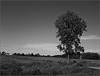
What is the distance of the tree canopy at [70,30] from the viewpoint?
161 ft

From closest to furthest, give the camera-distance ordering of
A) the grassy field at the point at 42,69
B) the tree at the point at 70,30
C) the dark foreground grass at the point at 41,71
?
the dark foreground grass at the point at 41,71 < the grassy field at the point at 42,69 < the tree at the point at 70,30

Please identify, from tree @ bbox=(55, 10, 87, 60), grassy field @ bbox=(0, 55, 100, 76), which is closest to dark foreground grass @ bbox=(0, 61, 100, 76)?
grassy field @ bbox=(0, 55, 100, 76)

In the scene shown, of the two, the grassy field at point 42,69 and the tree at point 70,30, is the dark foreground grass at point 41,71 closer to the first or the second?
the grassy field at point 42,69

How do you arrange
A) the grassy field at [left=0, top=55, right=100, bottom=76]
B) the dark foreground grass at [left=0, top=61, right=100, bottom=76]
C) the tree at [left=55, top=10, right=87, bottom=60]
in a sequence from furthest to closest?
the tree at [left=55, top=10, right=87, bottom=60], the grassy field at [left=0, top=55, right=100, bottom=76], the dark foreground grass at [left=0, top=61, right=100, bottom=76]

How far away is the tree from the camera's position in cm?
4903

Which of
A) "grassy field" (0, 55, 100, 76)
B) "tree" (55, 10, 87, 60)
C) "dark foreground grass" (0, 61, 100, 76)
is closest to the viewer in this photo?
"dark foreground grass" (0, 61, 100, 76)

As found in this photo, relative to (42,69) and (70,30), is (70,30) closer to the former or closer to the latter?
(70,30)

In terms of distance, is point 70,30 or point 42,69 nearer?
point 42,69

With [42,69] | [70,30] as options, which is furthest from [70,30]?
[42,69]

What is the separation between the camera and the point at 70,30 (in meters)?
48.7

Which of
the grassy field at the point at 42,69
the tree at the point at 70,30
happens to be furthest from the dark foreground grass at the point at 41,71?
the tree at the point at 70,30

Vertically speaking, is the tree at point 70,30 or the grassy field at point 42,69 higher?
the tree at point 70,30

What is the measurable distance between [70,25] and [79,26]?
2.83 metres

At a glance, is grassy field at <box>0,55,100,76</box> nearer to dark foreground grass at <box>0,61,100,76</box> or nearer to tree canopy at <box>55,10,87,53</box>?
dark foreground grass at <box>0,61,100,76</box>
